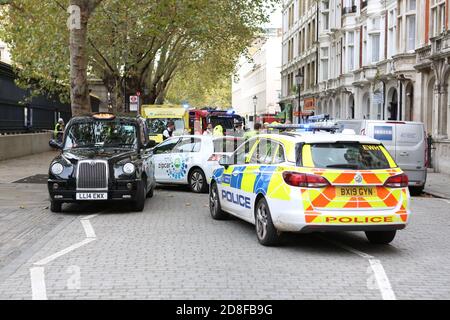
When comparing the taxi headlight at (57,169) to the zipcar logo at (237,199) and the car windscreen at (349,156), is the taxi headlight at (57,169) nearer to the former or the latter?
the zipcar logo at (237,199)

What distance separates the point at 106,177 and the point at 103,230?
1.76m

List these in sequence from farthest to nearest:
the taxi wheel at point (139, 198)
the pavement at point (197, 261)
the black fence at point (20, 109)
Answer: the black fence at point (20, 109)
the taxi wheel at point (139, 198)
the pavement at point (197, 261)

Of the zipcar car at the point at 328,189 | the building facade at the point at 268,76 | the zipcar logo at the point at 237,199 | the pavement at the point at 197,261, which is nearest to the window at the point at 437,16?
the pavement at the point at 197,261

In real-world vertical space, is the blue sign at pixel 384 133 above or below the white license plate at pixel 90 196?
above

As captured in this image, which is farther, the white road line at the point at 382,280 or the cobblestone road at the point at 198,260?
the cobblestone road at the point at 198,260

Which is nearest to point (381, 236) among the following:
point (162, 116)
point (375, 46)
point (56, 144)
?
point (56, 144)

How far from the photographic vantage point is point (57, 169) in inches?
457

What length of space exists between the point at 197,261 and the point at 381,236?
2780mm

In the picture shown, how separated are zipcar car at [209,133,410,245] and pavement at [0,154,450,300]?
15.9 inches

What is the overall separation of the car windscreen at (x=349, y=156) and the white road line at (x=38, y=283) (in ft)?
11.6

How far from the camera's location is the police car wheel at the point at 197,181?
15953mm

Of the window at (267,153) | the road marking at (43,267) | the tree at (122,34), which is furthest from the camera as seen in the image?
the tree at (122,34)

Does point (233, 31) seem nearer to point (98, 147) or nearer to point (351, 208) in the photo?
point (98, 147)

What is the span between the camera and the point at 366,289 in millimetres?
6320
